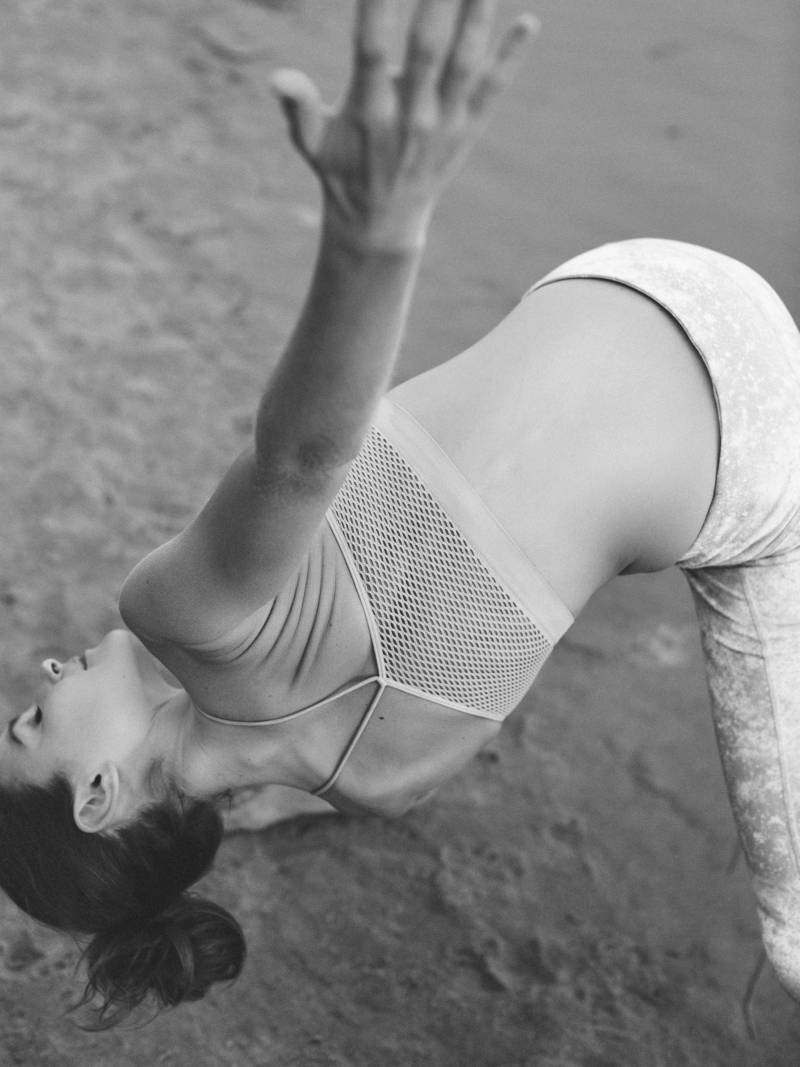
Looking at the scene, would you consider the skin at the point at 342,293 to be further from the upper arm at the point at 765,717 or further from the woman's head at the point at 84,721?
the upper arm at the point at 765,717

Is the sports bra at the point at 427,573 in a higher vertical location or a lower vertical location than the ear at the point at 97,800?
higher

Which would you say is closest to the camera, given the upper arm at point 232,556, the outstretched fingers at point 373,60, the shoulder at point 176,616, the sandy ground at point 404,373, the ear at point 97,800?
the outstretched fingers at point 373,60

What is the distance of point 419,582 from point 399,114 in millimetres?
826

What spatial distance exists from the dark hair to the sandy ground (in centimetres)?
34

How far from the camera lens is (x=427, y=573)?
1775 mm

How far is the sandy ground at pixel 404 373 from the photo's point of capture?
245 cm

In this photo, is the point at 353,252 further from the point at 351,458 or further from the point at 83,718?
the point at 83,718

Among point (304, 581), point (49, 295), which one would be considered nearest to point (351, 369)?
point (304, 581)

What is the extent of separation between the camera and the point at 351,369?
3.92 feet

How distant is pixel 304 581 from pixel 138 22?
3.63 metres

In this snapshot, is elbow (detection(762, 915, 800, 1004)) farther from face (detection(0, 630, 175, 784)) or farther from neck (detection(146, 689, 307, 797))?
face (detection(0, 630, 175, 784))

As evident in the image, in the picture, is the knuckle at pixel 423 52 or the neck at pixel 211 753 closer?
the knuckle at pixel 423 52

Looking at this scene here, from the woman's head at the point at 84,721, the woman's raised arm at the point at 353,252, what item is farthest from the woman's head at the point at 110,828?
the woman's raised arm at the point at 353,252

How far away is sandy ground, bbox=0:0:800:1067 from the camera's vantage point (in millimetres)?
2449
